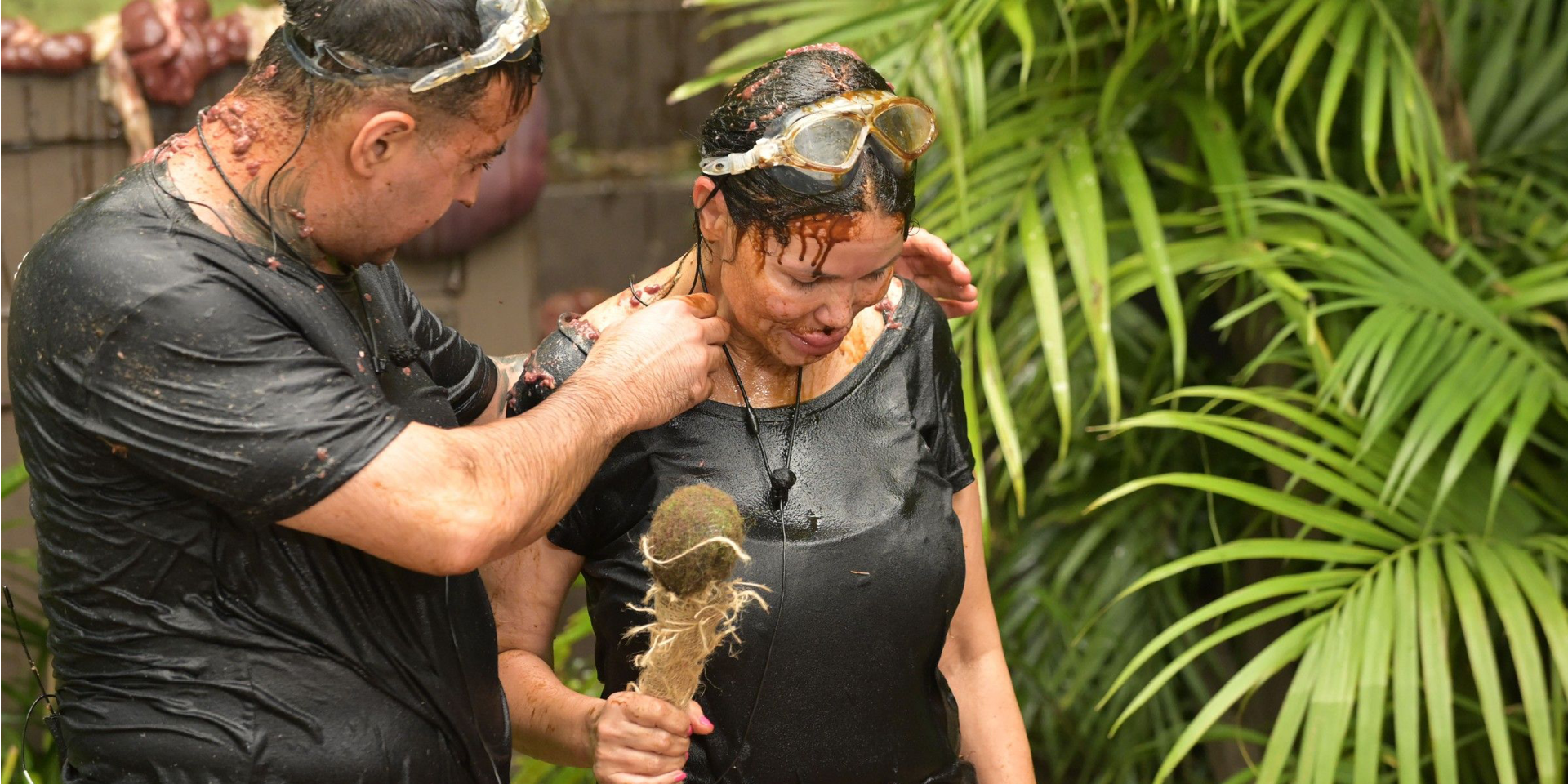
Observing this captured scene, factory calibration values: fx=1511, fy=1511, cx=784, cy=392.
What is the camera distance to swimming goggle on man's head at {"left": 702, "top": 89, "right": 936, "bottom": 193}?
1691 millimetres

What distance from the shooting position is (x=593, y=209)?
14.3 feet

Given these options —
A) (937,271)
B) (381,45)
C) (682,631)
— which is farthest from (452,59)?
(937,271)

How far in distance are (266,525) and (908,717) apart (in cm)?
82

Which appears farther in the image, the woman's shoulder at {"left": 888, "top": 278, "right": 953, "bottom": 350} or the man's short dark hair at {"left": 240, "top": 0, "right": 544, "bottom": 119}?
the woman's shoulder at {"left": 888, "top": 278, "right": 953, "bottom": 350}

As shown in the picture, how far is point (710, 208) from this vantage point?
1.82 m

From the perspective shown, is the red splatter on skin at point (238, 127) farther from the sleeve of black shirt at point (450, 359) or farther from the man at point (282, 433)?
the sleeve of black shirt at point (450, 359)

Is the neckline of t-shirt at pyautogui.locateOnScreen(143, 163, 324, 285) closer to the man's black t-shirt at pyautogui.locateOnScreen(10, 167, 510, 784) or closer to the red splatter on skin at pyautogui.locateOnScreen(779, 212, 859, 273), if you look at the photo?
the man's black t-shirt at pyautogui.locateOnScreen(10, 167, 510, 784)

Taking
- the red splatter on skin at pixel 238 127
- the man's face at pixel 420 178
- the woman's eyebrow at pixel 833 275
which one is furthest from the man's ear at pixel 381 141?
the woman's eyebrow at pixel 833 275

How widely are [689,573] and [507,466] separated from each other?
263mm

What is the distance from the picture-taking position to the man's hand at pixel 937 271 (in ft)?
6.93

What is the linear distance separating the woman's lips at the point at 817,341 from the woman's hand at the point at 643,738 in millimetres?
453

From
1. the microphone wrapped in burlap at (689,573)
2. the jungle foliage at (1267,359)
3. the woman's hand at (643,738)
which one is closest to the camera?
the microphone wrapped in burlap at (689,573)

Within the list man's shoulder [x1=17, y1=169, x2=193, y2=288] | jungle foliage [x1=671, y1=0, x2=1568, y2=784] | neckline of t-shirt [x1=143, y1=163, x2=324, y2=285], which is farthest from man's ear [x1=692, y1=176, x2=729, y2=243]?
jungle foliage [x1=671, y1=0, x2=1568, y2=784]

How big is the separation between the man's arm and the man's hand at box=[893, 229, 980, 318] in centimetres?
48
